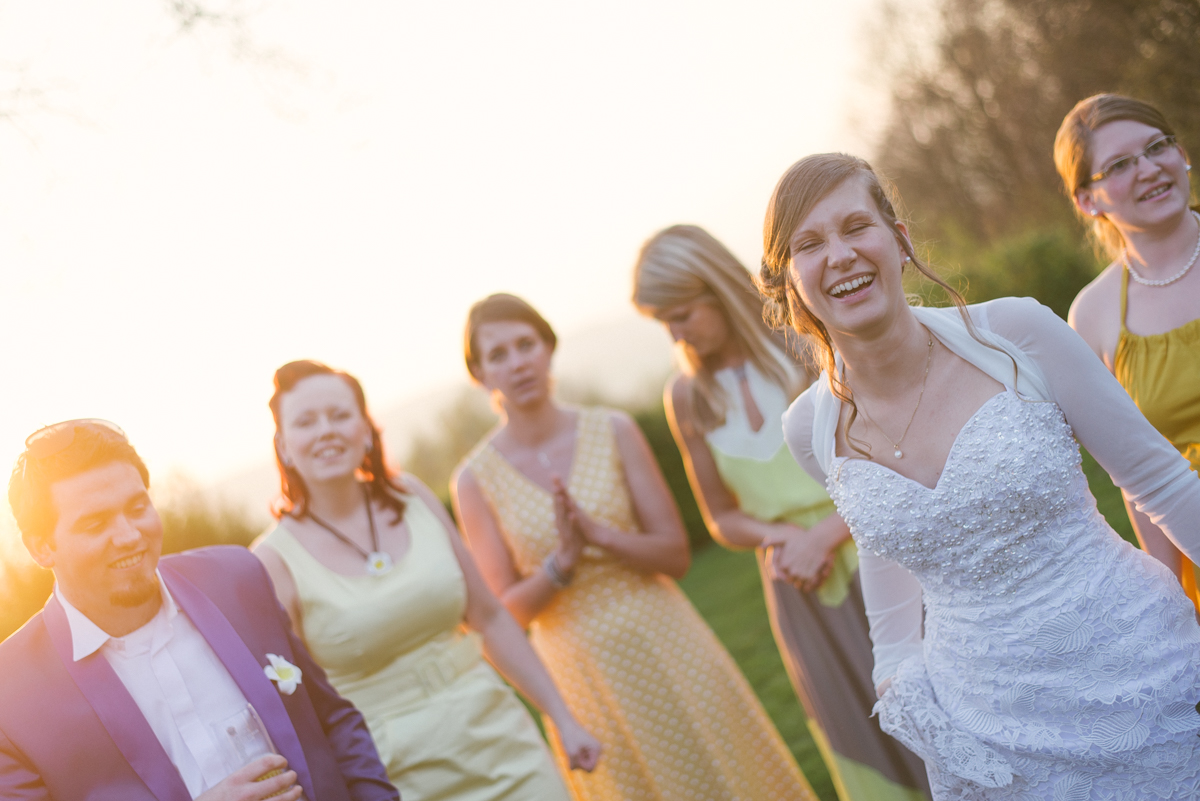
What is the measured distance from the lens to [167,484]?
1195 cm

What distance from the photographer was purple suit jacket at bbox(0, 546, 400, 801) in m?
2.11

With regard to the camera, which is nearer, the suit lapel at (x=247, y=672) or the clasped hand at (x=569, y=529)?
the suit lapel at (x=247, y=672)

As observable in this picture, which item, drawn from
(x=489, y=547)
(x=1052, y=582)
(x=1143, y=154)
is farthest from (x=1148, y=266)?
(x=489, y=547)

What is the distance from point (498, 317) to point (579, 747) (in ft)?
6.17

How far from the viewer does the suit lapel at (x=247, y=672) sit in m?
2.38

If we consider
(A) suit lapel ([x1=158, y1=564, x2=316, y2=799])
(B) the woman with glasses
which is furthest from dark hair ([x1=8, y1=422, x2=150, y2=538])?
(B) the woman with glasses

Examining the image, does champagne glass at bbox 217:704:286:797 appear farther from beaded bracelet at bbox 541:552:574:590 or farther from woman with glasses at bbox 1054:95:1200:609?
woman with glasses at bbox 1054:95:1200:609

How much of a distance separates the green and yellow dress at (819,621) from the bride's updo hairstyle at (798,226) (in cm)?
114

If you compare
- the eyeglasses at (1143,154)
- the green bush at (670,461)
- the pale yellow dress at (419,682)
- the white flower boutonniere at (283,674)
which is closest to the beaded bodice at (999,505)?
the eyeglasses at (1143,154)

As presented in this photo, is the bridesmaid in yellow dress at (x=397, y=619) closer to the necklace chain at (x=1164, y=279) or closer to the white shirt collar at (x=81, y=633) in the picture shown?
the white shirt collar at (x=81, y=633)

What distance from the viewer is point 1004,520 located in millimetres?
2039

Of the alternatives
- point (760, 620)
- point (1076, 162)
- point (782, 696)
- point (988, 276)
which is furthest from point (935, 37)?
point (1076, 162)

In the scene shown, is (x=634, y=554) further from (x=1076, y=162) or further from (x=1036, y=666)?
(x=1076, y=162)

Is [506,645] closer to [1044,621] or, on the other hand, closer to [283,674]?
[283,674]
